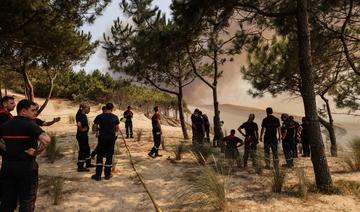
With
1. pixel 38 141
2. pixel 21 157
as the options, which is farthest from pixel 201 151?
pixel 21 157

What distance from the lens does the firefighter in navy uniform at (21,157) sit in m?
4.89

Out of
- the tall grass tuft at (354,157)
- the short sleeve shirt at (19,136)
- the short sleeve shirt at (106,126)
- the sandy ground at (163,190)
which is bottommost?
the sandy ground at (163,190)

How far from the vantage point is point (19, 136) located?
16.0 feet

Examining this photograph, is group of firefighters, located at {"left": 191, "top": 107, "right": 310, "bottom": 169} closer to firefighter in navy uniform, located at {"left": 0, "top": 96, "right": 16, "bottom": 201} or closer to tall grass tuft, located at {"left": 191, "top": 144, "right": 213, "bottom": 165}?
tall grass tuft, located at {"left": 191, "top": 144, "right": 213, "bottom": 165}

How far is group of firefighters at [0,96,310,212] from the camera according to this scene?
16.1 feet

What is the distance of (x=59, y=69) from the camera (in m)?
19.8

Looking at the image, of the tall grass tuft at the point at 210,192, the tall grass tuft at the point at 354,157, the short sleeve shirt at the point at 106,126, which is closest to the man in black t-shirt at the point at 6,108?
the short sleeve shirt at the point at 106,126

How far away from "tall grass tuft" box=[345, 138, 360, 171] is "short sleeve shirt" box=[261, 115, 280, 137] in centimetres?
191

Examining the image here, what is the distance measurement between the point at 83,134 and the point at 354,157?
673 centimetres

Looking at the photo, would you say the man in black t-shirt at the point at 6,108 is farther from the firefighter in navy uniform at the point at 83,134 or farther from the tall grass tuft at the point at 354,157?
the tall grass tuft at the point at 354,157

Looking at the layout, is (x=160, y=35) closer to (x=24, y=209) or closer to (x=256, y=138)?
(x=256, y=138)

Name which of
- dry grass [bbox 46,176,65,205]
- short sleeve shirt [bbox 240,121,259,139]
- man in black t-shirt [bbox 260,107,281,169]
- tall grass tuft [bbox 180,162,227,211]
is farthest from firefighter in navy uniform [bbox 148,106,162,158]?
tall grass tuft [bbox 180,162,227,211]

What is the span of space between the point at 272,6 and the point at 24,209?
7405 mm

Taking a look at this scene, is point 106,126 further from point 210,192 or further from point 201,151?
point 210,192
